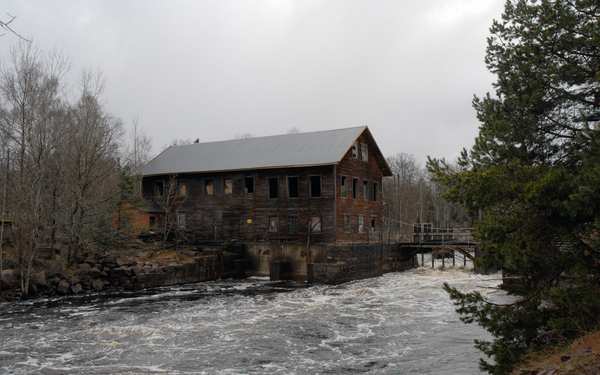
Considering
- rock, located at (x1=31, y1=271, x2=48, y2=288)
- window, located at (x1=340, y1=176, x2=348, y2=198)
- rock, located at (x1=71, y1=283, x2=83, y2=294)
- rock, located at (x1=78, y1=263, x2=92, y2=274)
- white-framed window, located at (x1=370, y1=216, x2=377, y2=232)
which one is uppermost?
window, located at (x1=340, y1=176, x2=348, y2=198)

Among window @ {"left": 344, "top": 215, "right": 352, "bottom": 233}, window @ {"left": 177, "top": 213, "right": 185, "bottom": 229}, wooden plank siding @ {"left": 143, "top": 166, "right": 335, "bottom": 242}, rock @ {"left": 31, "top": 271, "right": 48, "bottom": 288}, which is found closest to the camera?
rock @ {"left": 31, "top": 271, "right": 48, "bottom": 288}

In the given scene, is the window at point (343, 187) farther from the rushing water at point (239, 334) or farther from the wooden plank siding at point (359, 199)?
the rushing water at point (239, 334)

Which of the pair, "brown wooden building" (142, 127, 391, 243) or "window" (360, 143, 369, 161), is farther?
"window" (360, 143, 369, 161)

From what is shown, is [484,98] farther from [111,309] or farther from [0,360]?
[111,309]

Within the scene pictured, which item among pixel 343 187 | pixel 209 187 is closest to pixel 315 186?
pixel 343 187

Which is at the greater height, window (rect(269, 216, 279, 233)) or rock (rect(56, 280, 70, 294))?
window (rect(269, 216, 279, 233))

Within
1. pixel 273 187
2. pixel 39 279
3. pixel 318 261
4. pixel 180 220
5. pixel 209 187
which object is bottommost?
pixel 39 279

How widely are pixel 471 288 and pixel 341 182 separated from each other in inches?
428

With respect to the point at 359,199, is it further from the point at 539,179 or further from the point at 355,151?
the point at 539,179

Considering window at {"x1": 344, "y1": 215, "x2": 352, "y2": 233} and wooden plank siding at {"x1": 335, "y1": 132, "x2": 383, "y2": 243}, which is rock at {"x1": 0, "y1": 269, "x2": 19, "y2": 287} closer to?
wooden plank siding at {"x1": 335, "y1": 132, "x2": 383, "y2": 243}

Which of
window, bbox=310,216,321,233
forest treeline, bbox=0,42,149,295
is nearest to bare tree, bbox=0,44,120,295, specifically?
forest treeline, bbox=0,42,149,295

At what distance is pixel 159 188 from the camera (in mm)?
40156

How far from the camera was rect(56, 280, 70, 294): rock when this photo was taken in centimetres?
2453

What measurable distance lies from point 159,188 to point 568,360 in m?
36.1
